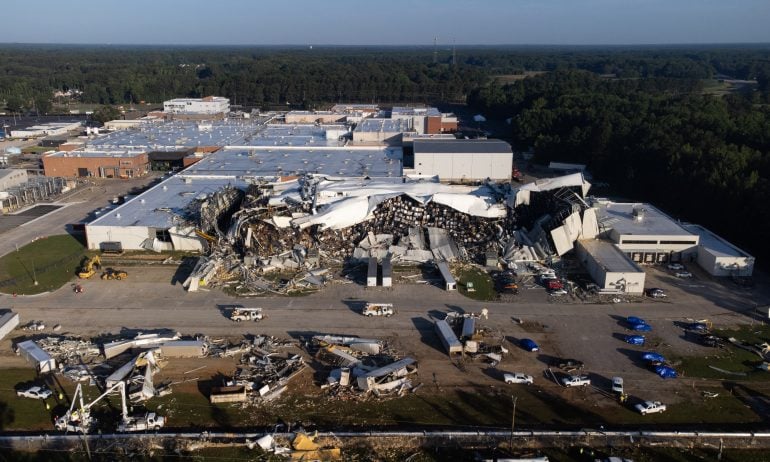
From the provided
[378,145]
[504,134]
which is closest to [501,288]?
[378,145]

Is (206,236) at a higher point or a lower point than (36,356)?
higher

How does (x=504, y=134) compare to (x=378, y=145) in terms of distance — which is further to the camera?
(x=504, y=134)

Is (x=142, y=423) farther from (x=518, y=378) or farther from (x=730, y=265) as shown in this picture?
(x=730, y=265)

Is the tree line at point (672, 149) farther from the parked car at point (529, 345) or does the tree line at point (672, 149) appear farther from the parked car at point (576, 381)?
the parked car at point (576, 381)

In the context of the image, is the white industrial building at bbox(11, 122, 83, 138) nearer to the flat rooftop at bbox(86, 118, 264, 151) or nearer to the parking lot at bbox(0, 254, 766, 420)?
the flat rooftop at bbox(86, 118, 264, 151)

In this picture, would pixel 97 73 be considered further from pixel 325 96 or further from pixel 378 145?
pixel 378 145

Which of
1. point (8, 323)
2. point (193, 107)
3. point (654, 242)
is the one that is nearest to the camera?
point (8, 323)

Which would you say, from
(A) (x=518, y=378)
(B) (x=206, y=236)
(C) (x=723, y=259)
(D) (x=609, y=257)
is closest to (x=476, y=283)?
(D) (x=609, y=257)
